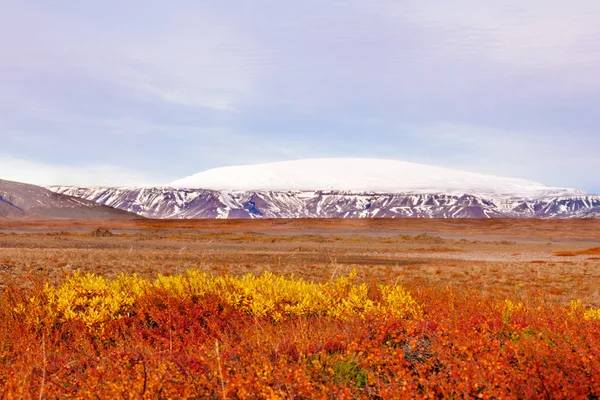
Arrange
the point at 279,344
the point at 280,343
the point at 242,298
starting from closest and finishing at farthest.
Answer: the point at 279,344, the point at 280,343, the point at 242,298

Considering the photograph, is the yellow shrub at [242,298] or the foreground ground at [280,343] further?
the yellow shrub at [242,298]

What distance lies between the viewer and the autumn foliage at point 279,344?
539 centimetres

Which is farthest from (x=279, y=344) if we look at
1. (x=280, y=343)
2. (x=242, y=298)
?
(x=242, y=298)

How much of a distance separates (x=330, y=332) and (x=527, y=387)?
3137mm

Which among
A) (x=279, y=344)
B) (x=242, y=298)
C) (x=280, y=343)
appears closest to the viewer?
(x=279, y=344)

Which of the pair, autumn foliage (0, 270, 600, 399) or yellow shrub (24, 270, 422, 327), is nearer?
autumn foliage (0, 270, 600, 399)

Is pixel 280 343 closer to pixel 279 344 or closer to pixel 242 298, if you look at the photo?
pixel 279 344

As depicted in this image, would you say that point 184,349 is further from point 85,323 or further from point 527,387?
point 527,387

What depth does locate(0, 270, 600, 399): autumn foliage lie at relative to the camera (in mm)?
5387

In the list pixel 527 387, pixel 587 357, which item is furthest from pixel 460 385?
pixel 587 357

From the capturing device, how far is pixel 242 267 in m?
24.2

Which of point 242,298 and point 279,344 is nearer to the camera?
point 279,344

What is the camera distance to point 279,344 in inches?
273

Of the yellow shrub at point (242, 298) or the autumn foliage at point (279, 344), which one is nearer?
the autumn foliage at point (279, 344)
